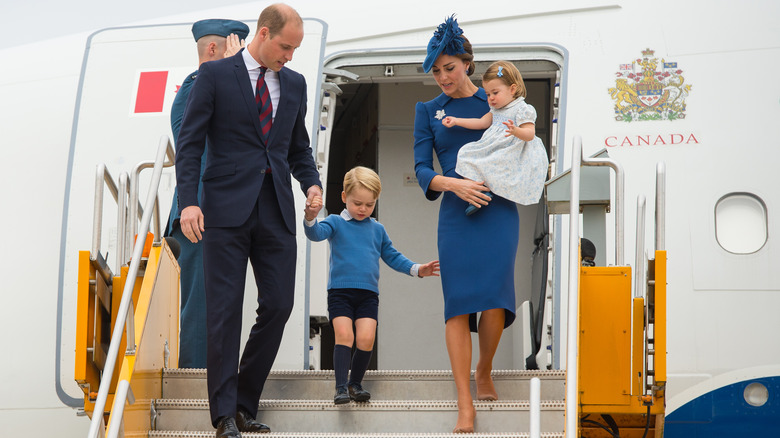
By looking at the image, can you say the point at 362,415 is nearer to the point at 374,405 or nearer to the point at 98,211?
the point at 374,405

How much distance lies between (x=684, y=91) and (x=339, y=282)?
2308 millimetres

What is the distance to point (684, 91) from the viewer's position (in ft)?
17.1

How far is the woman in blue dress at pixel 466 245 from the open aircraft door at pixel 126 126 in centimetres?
125

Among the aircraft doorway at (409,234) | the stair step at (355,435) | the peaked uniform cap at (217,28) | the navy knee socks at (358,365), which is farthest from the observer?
the aircraft doorway at (409,234)

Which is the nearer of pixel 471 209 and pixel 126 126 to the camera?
pixel 471 209

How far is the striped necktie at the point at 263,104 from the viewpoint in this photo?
3.84 metres

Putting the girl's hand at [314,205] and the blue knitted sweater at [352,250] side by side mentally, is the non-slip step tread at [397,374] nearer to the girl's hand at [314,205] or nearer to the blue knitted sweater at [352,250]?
the blue knitted sweater at [352,250]

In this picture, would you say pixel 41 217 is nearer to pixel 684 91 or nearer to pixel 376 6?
pixel 376 6

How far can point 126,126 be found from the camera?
5.60 meters

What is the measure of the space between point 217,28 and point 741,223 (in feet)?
9.95

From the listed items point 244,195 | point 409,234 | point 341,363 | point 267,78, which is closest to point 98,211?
point 244,195

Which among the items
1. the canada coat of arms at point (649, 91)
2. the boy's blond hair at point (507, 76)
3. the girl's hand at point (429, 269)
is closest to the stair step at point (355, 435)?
the girl's hand at point (429, 269)

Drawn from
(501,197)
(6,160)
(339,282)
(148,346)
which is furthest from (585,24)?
(6,160)

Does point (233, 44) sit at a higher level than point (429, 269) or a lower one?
higher
